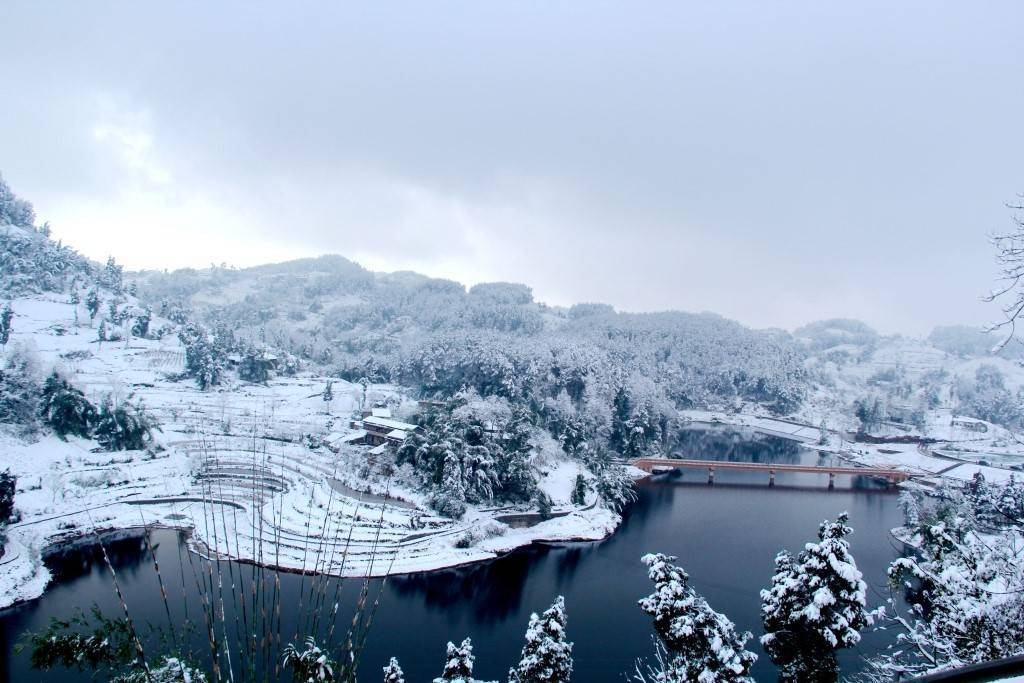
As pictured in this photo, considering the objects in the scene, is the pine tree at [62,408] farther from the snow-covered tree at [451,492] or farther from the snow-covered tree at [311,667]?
the snow-covered tree at [311,667]

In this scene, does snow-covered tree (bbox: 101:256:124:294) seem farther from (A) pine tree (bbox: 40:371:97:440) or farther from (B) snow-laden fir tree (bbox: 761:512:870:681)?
(B) snow-laden fir tree (bbox: 761:512:870:681)

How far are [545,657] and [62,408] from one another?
29.0 meters

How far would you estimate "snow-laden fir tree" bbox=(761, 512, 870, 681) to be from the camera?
26.7ft

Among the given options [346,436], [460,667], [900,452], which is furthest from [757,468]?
[460,667]

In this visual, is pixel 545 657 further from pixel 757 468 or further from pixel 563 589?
pixel 757 468

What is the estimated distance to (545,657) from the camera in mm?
9867

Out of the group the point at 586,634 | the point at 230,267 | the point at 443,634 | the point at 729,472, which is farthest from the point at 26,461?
the point at 230,267

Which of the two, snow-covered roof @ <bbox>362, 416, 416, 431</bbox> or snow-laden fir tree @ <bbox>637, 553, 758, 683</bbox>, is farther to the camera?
snow-covered roof @ <bbox>362, 416, 416, 431</bbox>

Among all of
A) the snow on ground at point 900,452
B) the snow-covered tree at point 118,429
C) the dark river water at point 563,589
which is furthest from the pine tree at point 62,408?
the snow on ground at point 900,452

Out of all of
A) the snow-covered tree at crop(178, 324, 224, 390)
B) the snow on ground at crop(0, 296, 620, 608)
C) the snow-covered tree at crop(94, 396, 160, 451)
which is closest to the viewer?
the snow on ground at crop(0, 296, 620, 608)

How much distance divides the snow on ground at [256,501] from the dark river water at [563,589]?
3.43 ft

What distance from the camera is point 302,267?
149500 mm

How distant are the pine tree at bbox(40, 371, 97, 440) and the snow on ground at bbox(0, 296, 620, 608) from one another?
99 centimetres

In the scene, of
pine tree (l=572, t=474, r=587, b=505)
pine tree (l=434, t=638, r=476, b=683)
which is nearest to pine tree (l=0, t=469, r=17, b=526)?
pine tree (l=434, t=638, r=476, b=683)
